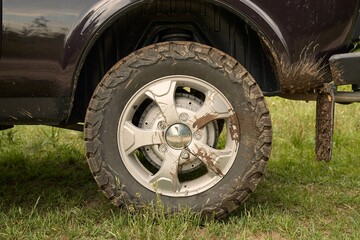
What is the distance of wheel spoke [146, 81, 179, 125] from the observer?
11.1 ft

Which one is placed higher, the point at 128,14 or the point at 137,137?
the point at 128,14

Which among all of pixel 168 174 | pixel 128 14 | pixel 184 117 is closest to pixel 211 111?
pixel 184 117

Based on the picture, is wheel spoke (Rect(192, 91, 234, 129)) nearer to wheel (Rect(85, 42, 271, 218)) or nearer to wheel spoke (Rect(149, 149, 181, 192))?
wheel (Rect(85, 42, 271, 218))

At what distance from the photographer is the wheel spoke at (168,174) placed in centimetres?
338

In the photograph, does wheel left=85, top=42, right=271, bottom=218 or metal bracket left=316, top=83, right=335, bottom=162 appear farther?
A: metal bracket left=316, top=83, right=335, bottom=162

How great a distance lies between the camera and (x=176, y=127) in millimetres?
3381

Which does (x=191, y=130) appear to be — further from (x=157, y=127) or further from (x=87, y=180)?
(x=87, y=180)

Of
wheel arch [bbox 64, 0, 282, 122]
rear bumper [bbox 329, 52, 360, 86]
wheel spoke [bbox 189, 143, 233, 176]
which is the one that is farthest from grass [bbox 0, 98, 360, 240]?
rear bumper [bbox 329, 52, 360, 86]

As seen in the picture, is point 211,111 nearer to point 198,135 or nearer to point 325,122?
point 198,135

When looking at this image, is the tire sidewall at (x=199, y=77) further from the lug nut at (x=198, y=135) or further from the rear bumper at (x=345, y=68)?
the rear bumper at (x=345, y=68)

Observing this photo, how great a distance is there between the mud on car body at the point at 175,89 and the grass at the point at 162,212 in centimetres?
16

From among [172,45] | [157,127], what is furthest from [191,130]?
[172,45]

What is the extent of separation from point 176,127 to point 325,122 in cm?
79

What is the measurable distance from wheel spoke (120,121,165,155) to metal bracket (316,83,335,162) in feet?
2.76
